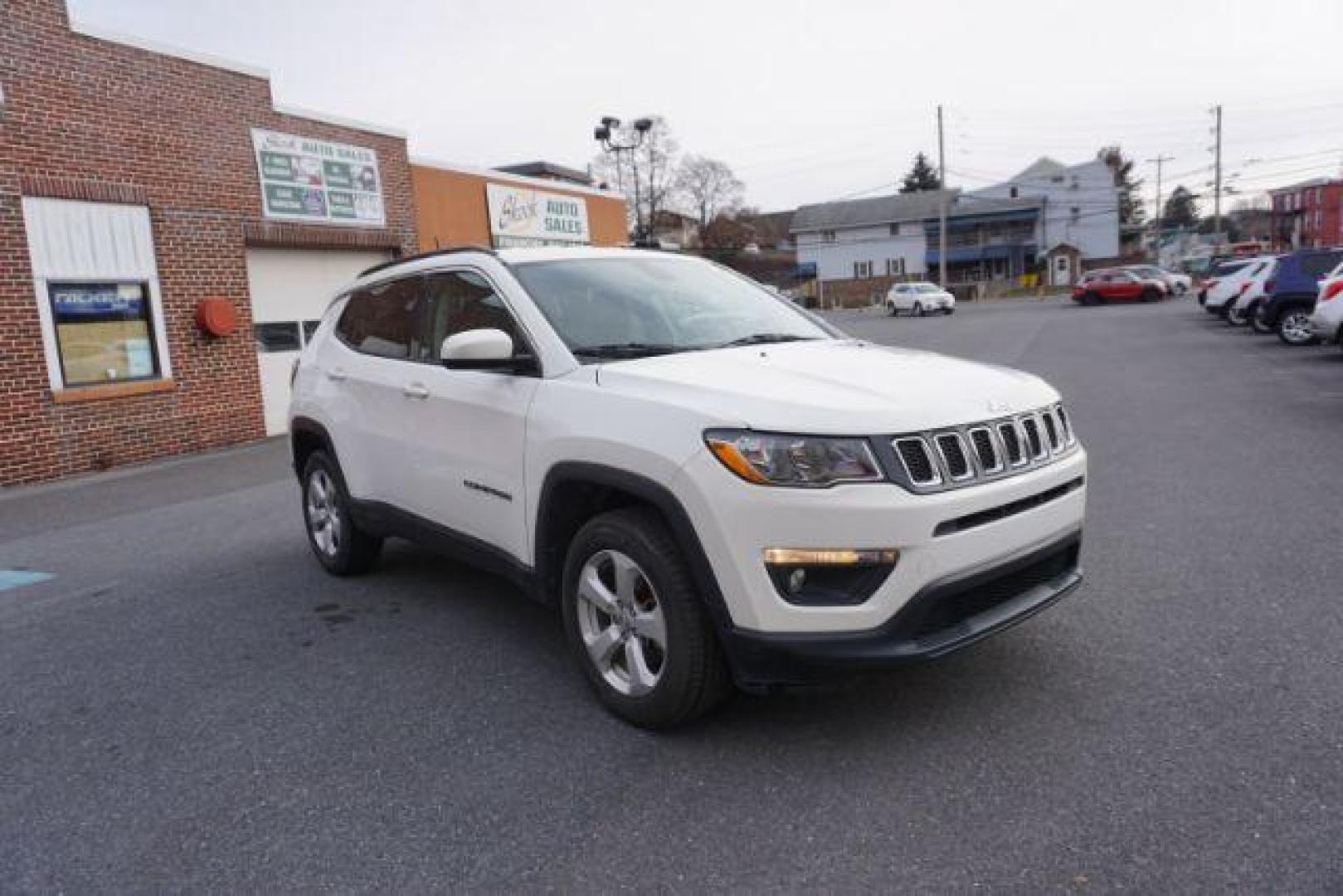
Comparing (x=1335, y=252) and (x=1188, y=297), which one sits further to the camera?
(x=1188, y=297)

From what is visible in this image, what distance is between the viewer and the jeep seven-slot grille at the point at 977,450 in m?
2.88

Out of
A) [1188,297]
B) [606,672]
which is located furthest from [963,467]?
[1188,297]

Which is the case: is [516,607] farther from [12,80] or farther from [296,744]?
[12,80]

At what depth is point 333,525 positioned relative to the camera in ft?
18.1

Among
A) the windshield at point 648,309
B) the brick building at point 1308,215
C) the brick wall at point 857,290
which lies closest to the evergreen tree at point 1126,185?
the brick building at point 1308,215

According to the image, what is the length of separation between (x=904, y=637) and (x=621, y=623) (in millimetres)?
1034

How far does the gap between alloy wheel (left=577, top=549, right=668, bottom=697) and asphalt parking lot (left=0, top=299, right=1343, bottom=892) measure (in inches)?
8.3

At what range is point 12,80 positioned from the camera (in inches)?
402

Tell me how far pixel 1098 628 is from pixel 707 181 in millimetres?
71215

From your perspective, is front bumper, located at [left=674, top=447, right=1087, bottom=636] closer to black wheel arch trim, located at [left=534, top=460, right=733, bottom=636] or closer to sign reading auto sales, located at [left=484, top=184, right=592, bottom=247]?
black wheel arch trim, located at [left=534, top=460, right=733, bottom=636]

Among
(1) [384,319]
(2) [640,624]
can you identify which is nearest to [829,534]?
(2) [640,624]

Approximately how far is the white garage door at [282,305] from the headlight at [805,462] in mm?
11505

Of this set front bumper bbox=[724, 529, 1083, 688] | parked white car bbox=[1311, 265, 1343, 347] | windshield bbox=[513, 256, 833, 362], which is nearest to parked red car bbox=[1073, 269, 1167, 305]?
parked white car bbox=[1311, 265, 1343, 347]

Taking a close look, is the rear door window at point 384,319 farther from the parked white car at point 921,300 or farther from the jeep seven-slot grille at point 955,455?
the parked white car at point 921,300
